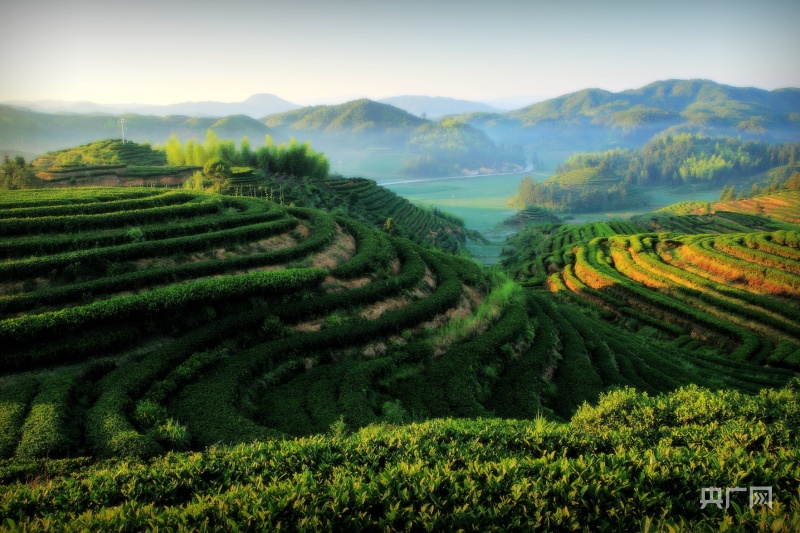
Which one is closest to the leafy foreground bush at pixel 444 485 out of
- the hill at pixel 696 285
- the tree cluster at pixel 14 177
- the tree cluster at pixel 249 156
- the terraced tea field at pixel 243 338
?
the terraced tea field at pixel 243 338

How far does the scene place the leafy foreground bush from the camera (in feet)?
24.5

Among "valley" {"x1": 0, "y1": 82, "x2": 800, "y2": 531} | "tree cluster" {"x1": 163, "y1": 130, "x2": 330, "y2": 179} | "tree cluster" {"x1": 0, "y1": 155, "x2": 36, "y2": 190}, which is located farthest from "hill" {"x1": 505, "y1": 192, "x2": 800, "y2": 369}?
"tree cluster" {"x1": 0, "y1": 155, "x2": 36, "y2": 190}

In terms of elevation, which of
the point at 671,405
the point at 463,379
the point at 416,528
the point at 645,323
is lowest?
the point at 645,323

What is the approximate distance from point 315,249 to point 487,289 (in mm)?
14064

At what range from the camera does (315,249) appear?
31.0 m

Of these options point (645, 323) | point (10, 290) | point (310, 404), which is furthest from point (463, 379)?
point (645, 323)

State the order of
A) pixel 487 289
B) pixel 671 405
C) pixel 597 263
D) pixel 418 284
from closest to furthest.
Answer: pixel 671 405
pixel 418 284
pixel 487 289
pixel 597 263

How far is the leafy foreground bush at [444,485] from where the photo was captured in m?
7.48

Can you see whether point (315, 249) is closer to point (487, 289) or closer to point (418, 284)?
point (418, 284)

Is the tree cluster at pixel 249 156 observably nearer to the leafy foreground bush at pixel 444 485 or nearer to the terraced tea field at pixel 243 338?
the terraced tea field at pixel 243 338

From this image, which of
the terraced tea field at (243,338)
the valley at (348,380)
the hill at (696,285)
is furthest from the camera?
the hill at (696,285)

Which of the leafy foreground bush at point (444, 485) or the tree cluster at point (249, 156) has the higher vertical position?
the tree cluster at point (249, 156)

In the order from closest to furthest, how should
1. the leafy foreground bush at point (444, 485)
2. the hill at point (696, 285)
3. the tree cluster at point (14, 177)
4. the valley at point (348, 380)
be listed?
the leafy foreground bush at point (444, 485) < the valley at point (348, 380) < the hill at point (696, 285) < the tree cluster at point (14, 177)

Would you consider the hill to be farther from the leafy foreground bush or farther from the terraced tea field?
the leafy foreground bush
